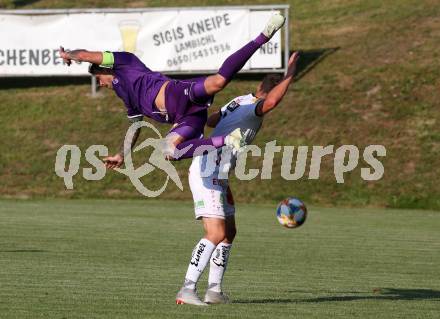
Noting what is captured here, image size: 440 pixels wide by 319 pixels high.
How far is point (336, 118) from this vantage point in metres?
33.1

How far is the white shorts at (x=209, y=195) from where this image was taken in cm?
1167

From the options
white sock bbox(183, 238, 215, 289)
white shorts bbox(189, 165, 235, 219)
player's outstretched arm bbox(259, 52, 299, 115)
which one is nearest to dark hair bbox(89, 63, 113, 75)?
white shorts bbox(189, 165, 235, 219)

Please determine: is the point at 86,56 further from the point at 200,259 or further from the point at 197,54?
the point at 197,54

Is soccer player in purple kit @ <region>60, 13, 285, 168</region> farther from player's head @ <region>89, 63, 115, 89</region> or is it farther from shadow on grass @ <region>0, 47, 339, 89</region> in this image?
shadow on grass @ <region>0, 47, 339, 89</region>

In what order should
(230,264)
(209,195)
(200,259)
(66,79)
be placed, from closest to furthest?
(200,259), (209,195), (230,264), (66,79)

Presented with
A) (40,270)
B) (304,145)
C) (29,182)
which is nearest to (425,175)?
(304,145)

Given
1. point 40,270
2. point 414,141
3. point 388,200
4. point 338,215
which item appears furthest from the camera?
point 414,141

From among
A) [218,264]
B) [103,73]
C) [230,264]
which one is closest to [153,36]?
[230,264]

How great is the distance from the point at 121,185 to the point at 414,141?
879 centimetres

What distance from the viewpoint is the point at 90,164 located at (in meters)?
32.9

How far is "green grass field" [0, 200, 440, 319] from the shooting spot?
437 inches

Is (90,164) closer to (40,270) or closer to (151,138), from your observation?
(151,138)

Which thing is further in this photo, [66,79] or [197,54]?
[66,79]

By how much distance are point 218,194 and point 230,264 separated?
13.8ft
